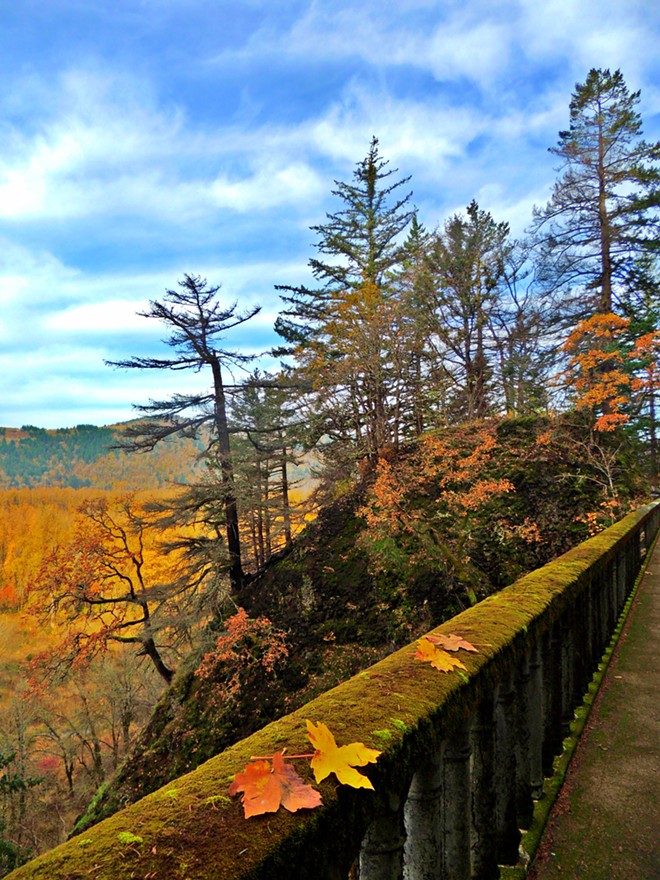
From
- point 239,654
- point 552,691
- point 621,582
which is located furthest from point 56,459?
point 552,691

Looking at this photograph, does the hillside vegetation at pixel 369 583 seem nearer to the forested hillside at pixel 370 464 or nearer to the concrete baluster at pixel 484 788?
the forested hillside at pixel 370 464

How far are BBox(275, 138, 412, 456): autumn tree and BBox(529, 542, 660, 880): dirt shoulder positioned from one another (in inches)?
465

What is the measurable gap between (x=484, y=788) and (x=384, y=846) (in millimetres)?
672

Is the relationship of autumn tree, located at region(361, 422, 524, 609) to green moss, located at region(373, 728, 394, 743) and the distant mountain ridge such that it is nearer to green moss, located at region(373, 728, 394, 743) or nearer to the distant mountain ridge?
green moss, located at region(373, 728, 394, 743)

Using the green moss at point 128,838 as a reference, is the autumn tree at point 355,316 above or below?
above

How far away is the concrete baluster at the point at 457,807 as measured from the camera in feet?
4.27

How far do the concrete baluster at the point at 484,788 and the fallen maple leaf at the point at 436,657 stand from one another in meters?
0.26

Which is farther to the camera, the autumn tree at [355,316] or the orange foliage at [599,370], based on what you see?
the autumn tree at [355,316]

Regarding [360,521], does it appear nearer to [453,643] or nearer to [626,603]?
[626,603]

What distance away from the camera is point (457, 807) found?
51.9 inches

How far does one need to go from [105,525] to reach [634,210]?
19.8m

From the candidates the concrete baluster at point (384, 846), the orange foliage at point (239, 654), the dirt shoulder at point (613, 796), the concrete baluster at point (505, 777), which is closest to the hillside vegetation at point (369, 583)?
the orange foliage at point (239, 654)

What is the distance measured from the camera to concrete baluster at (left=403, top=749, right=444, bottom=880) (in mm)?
1154

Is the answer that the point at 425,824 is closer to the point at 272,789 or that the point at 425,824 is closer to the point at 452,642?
the point at 452,642
